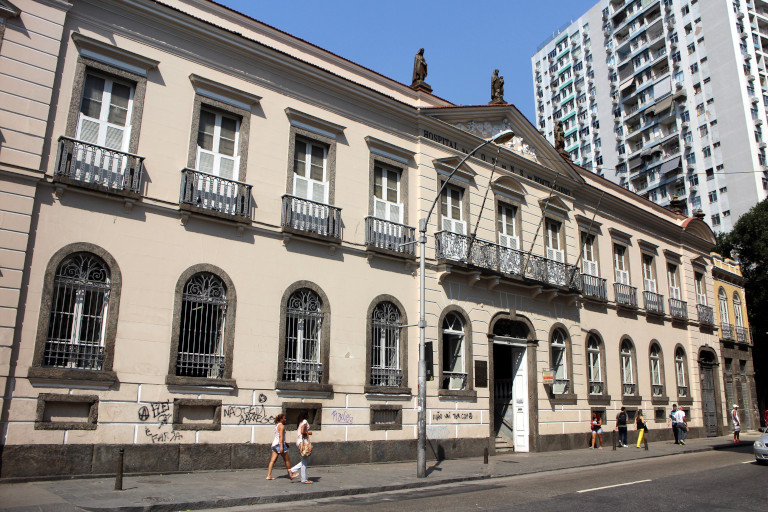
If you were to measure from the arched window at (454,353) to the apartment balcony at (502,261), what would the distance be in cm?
197

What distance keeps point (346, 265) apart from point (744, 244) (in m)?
35.7

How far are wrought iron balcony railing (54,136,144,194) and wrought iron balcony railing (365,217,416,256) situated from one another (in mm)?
6647

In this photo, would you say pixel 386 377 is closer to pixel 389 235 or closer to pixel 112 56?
pixel 389 235

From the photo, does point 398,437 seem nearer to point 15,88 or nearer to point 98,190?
point 98,190

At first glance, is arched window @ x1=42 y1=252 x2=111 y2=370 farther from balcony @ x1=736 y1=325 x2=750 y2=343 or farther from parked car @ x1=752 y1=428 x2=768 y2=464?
balcony @ x1=736 y1=325 x2=750 y2=343

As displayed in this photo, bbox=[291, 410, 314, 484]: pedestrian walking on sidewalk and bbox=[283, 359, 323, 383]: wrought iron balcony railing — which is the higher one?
bbox=[283, 359, 323, 383]: wrought iron balcony railing

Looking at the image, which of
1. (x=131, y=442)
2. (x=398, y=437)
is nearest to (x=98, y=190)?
(x=131, y=442)

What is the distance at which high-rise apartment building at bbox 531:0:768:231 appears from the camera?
59.7 m

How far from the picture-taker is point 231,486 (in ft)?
38.8

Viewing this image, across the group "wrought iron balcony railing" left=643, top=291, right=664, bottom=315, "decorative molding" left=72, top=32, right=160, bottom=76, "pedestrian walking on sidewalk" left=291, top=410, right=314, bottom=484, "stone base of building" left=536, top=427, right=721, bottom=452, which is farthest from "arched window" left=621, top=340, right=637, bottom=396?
"decorative molding" left=72, top=32, right=160, bottom=76

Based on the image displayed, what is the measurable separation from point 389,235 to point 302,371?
197 inches

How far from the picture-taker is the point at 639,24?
73188 millimetres

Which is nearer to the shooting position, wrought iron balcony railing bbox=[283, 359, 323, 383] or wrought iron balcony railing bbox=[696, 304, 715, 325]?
wrought iron balcony railing bbox=[283, 359, 323, 383]

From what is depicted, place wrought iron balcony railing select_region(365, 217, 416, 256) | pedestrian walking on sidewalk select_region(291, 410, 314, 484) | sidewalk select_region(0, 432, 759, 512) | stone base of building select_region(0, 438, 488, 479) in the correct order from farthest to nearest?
wrought iron balcony railing select_region(365, 217, 416, 256) < pedestrian walking on sidewalk select_region(291, 410, 314, 484) < stone base of building select_region(0, 438, 488, 479) < sidewalk select_region(0, 432, 759, 512)
